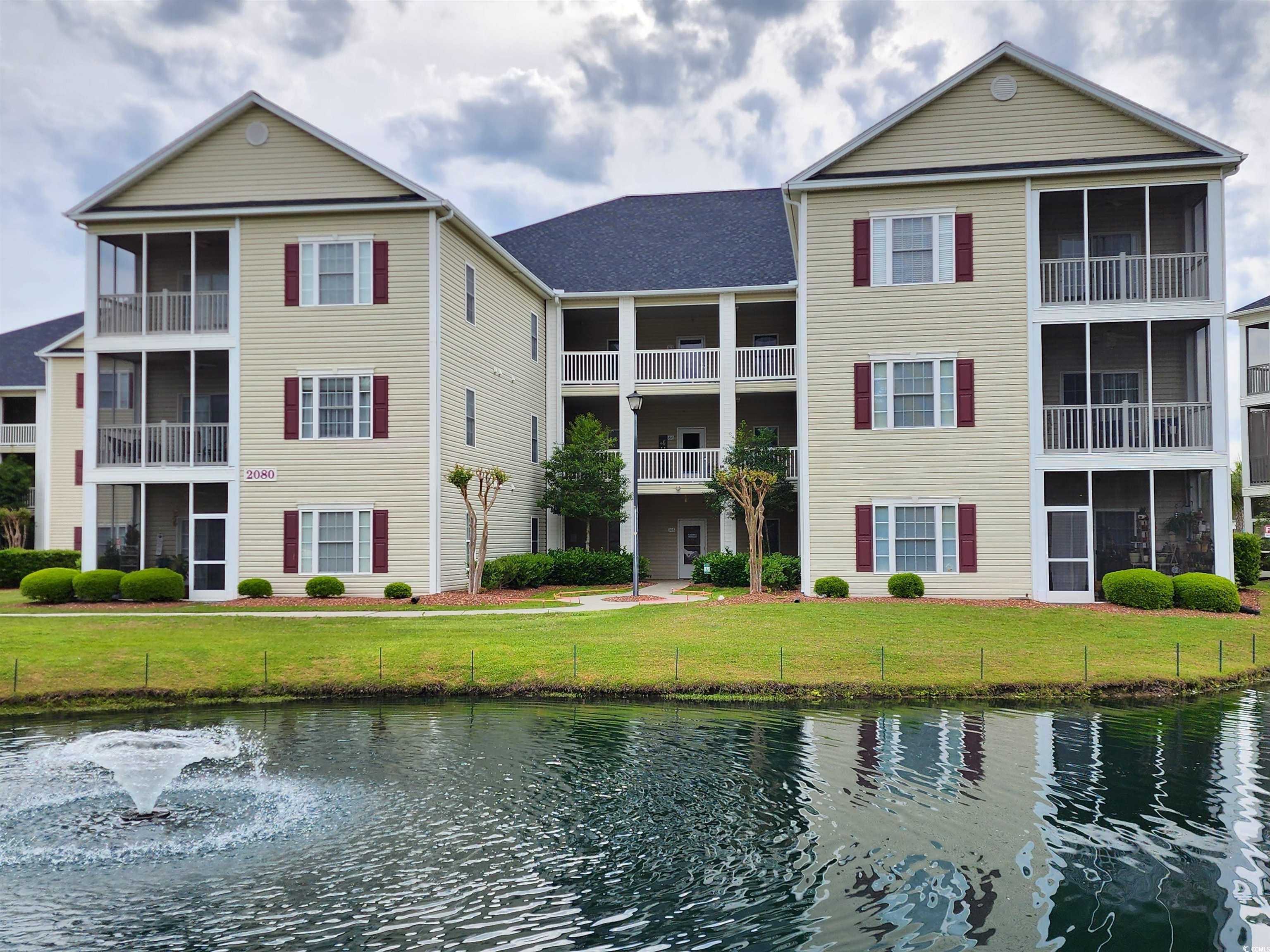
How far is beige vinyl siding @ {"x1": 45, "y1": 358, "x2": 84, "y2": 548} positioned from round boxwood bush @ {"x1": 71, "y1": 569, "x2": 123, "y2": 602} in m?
16.1

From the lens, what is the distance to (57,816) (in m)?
9.36

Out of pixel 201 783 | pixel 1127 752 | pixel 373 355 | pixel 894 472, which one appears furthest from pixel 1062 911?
pixel 373 355

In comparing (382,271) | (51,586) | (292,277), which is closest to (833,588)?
(382,271)

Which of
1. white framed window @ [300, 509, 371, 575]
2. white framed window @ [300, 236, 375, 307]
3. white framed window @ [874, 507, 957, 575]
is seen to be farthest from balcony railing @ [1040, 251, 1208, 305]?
white framed window @ [300, 509, 371, 575]

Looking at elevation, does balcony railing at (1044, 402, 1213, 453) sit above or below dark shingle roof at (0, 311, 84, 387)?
below

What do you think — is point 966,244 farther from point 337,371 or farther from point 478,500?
point 337,371

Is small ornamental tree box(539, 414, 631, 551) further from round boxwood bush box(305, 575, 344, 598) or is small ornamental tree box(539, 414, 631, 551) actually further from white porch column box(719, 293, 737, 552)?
round boxwood bush box(305, 575, 344, 598)

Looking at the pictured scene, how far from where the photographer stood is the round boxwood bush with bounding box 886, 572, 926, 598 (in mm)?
22891

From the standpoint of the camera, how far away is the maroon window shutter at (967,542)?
2330 centimetres

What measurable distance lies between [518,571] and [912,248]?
13.0 metres

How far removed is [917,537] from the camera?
934 inches

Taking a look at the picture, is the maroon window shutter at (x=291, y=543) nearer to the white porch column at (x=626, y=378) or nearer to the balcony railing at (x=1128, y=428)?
the white porch column at (x=626, y=378)

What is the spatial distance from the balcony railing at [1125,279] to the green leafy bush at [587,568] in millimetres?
13375

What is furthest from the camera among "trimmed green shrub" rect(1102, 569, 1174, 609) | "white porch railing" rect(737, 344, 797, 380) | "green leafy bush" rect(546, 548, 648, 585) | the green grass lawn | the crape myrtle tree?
"white porch railing" rect(737, 344, 797, 380)
